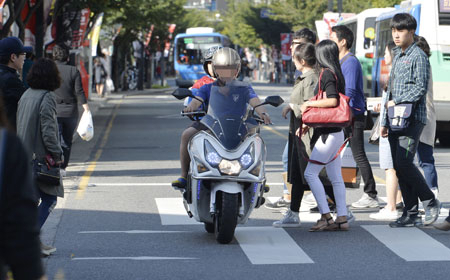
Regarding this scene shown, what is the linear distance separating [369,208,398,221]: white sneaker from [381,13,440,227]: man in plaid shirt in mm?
470

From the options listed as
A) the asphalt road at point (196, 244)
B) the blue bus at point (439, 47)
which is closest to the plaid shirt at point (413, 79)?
the asphalt road at point (196, 244)

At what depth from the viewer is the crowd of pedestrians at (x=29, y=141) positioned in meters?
2.77

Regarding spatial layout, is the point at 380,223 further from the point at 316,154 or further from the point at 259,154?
the point at 259,154

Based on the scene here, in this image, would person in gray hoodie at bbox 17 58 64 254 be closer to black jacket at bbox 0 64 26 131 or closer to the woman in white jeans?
black jacket at bbox 0 64 26 131

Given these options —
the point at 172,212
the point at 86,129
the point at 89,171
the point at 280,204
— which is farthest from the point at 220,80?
the point at 89,171

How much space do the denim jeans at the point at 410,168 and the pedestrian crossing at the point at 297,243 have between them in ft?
0.88

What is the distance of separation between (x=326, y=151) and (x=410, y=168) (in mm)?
754

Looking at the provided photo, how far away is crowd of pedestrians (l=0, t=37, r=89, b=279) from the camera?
2.77 meters

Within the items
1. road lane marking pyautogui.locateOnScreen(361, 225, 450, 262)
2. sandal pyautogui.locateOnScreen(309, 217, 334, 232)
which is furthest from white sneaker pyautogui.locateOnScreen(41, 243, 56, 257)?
road lane marking pyautogui.locateOnScreen(361, 225, 450, 262)

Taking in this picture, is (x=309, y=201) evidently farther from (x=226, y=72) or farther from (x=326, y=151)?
(x=226, y=72)

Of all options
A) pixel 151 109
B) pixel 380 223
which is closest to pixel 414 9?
pixel 380 223

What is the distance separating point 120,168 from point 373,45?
619 inches

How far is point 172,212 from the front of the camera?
9.80 m

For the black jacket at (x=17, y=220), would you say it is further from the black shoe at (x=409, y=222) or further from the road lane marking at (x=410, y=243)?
the black shoe at (x=409, y=222)
